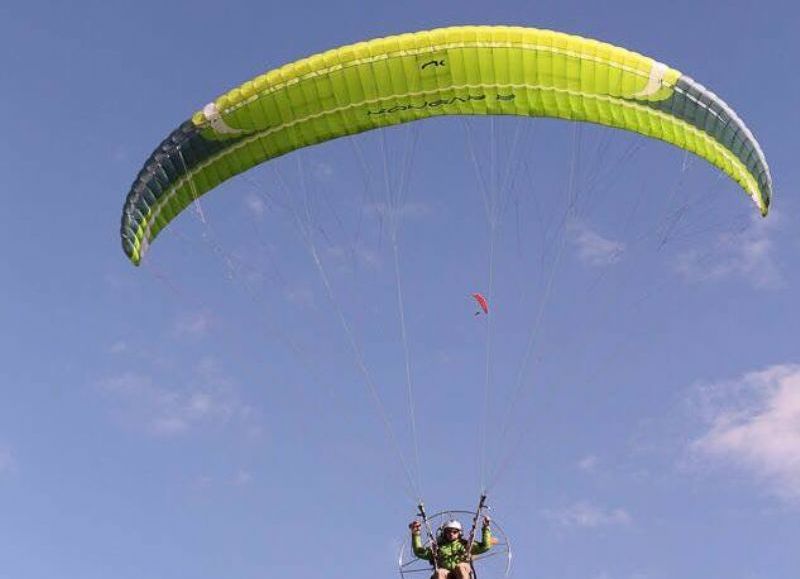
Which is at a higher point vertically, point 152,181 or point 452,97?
point 152,181

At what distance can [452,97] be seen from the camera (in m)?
17.9

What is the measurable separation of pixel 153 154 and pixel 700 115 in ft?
33.3

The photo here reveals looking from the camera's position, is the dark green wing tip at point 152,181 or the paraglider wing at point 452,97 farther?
the dark green wing tip at point 152,181

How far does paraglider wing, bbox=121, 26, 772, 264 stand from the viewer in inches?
683

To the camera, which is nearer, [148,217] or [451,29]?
[451,29]

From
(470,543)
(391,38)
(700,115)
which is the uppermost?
(391,38)

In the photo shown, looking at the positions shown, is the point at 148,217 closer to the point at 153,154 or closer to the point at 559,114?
the point at 153,154

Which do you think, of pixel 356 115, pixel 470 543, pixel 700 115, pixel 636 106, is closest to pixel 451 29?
pixel 356 115

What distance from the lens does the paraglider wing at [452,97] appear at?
683 inches

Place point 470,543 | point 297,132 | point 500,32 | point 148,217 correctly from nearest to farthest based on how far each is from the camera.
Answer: point 470,543 < point 500,32 < point 297,132 < point 148,217

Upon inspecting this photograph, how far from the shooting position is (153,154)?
1909 centimetres

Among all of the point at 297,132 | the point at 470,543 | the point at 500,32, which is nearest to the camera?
the point at 470,543

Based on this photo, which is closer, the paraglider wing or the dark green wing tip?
the paraglider wing

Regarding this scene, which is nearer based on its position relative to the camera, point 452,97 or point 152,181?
point 452,97
